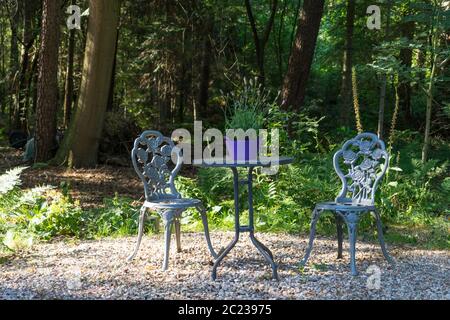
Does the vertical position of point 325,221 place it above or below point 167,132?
below

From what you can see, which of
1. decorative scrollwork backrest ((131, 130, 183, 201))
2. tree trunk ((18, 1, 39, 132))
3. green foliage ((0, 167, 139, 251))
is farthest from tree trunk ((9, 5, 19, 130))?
decorative scrollwork backrest ((131, 130, 183, 201))

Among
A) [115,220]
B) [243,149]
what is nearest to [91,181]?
[115,220]

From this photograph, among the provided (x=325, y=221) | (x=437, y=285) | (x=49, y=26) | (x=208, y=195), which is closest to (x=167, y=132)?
(x=49, y=26)

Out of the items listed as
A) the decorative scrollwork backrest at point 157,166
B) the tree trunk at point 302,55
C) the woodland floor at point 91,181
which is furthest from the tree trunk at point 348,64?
the decorative scrollwork backrest at point 157,166

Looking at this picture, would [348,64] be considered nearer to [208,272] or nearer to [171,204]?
[171,204]

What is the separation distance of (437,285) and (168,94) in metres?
10.5

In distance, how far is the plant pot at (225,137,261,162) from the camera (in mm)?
4316

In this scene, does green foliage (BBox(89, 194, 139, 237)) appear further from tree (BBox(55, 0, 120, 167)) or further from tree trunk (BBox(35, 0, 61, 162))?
tree trunk (BBox(35, 0, 61, 162))

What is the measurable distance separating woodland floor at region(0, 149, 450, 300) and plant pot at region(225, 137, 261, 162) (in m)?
0.87

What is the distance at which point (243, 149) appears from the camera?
14.2ft

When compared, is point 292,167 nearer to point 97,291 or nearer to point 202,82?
point 97,291

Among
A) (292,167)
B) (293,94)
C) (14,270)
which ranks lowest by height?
(14,270)

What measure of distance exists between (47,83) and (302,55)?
440 cm

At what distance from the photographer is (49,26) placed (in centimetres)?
977
